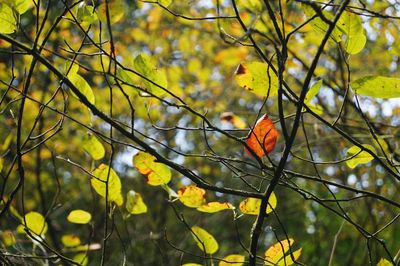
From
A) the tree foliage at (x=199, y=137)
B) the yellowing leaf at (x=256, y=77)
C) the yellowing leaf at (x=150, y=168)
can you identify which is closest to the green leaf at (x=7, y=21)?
the yellowing leaf at (x=150, y=168)

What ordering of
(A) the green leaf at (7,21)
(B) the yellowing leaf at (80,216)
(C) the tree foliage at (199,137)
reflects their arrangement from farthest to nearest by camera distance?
(C) the tree foliage at (199,137) → (B) the yellowing leaf at (80,216) → (A) the green leaf at (7,21)

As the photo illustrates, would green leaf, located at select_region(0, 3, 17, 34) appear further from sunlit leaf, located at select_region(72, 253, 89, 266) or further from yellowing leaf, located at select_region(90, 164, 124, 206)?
sunlit leaf, located at select_region(72, 253, 89, 266)

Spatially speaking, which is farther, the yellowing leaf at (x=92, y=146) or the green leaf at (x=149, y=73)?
the yellowing leaf at (x=92, y=146)

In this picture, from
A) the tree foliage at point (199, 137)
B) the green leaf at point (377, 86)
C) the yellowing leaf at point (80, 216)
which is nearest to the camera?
the green leaf at point (377, 86)

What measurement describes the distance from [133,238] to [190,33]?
4.95ft

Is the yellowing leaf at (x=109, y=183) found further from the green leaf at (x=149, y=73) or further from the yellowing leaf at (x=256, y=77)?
the yellowing leaf at (x=256, y=77)

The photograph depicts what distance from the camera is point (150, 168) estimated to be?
1.21 meters

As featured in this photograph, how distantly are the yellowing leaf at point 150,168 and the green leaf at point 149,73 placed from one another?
148 mm

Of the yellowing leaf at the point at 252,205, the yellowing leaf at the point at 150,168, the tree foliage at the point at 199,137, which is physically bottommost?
the yellowing leaf at the point at 252,205

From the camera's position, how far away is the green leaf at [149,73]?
1.11 meters

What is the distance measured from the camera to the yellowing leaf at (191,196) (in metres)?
1.20

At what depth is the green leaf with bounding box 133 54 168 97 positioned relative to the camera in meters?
1.11

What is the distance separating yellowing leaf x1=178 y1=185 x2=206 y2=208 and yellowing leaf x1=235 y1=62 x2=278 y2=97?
279mm

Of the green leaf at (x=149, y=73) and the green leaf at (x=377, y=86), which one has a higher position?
the green leaf at (x=149, y=73)
